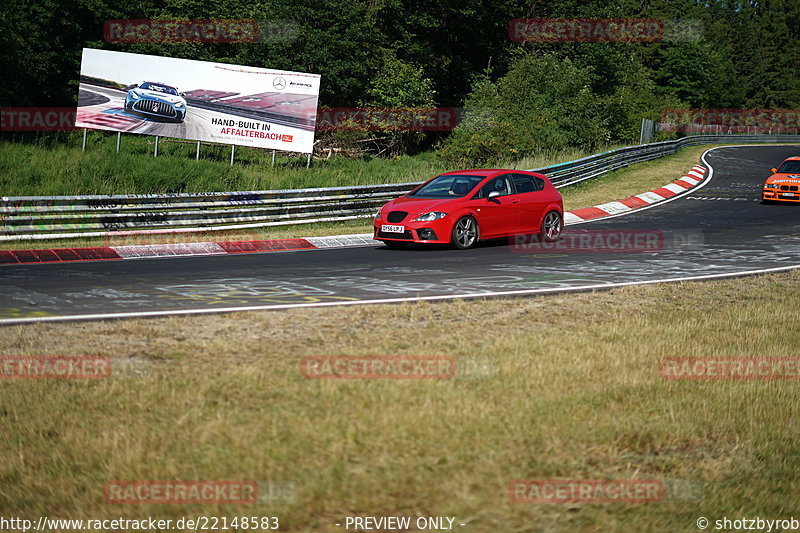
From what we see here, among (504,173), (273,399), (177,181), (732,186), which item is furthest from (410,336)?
(732,186)

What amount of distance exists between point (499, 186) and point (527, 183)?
0.85m

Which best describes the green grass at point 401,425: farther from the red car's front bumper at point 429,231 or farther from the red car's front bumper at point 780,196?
the red car's front bumper at point 780,196

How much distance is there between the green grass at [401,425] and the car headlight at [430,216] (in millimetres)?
7600

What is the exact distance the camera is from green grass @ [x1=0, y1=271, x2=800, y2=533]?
420cm

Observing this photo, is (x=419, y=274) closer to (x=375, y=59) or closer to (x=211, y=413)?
(x=211, y=413)

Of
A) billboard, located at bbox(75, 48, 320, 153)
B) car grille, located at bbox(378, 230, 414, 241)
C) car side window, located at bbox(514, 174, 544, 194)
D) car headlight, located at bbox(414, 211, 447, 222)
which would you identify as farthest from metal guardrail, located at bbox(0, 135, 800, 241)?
billboard, located at bbox(75, 48, 320, 153)

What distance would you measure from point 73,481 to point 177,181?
17046mm

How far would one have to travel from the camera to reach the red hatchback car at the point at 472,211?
616 inches

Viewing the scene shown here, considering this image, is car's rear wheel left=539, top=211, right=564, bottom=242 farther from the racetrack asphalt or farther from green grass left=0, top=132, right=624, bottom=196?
green grass left=0, top=132, right=624, bottom=196

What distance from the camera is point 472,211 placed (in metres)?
16.0

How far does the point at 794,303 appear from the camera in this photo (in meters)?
10.1

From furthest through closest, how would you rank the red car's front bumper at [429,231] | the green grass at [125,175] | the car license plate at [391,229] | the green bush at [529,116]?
the green bush at [529,116] < the green grass at [125,175] < the car license plate at [391,229] < the red car's front bumper at [429,231]

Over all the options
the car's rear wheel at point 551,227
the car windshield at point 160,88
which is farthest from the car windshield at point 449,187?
Result: the car windshield at point 160,88

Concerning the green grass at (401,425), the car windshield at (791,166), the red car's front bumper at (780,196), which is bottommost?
the green grass at (401,425)
